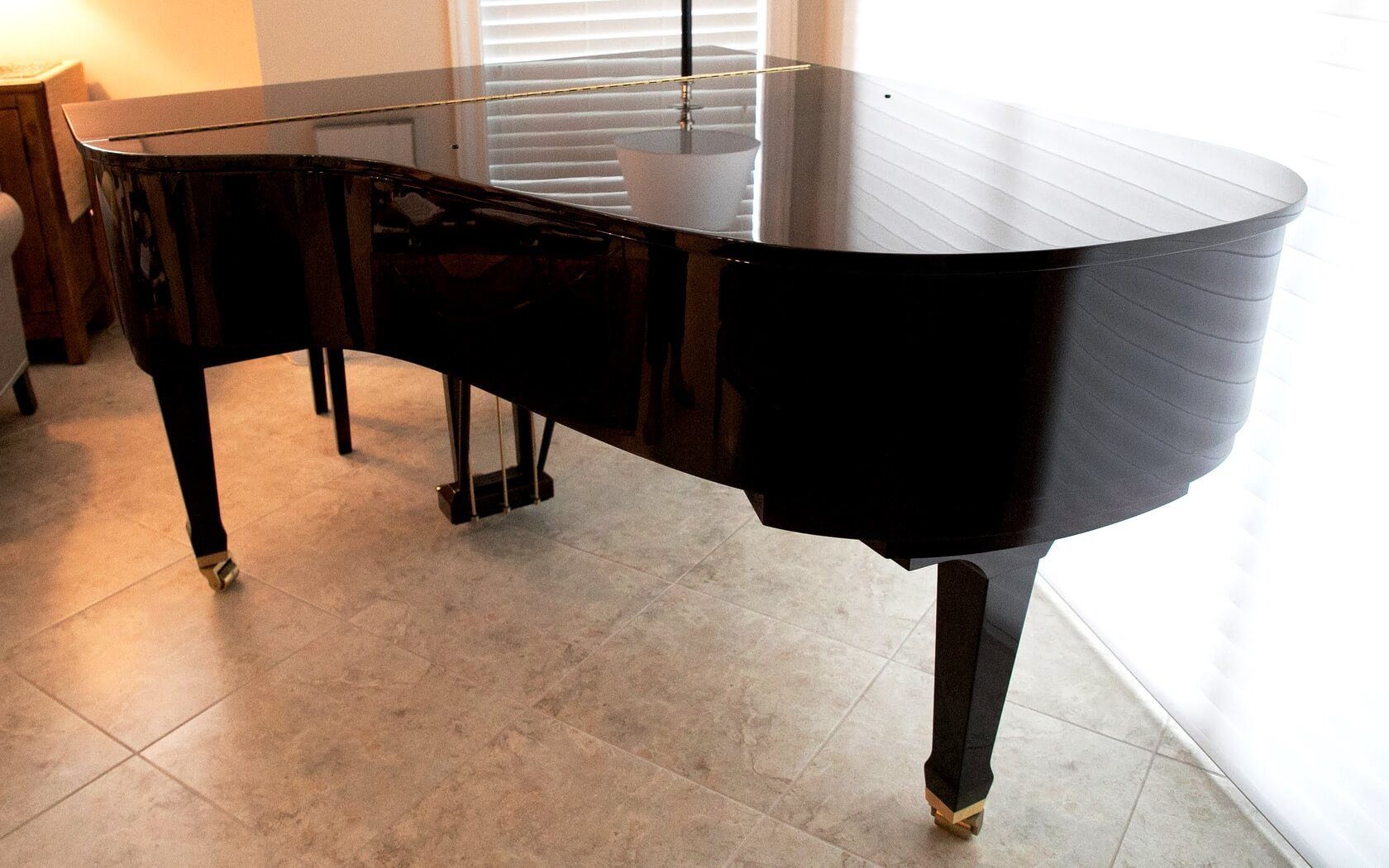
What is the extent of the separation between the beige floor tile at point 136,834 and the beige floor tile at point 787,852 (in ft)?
2.18

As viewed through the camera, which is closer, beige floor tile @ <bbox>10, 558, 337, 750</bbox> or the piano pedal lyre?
beige floor tile @ <bbox>10, 558, 337, 750</bbox>

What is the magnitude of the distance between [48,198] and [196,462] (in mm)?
1497

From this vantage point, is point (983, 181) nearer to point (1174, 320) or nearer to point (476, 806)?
point (1174, 320)

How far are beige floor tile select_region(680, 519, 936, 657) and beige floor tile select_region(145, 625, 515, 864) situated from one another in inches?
22.8

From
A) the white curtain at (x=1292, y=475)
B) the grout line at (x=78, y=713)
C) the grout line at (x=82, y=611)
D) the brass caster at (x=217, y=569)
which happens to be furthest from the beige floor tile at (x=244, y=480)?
the white curtain at (x=1292, y=475)

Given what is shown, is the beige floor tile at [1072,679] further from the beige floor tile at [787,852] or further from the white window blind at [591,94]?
the white window blind at [591,94]

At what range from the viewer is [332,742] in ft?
6.11

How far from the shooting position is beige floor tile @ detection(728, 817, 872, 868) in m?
1.62

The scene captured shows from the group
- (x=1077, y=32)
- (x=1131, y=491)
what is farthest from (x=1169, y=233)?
(x=1077, y=32)

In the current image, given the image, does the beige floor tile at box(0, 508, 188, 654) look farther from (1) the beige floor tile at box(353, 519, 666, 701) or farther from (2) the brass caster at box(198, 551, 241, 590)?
(1) the beige floor tile at box(353, 519, 666, 701)

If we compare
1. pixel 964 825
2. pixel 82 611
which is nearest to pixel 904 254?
pixel 964 825

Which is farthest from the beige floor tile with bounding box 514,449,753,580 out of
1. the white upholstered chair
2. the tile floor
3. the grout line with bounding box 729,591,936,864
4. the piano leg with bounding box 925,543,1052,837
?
the white upholstered chair

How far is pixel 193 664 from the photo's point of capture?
205 cm

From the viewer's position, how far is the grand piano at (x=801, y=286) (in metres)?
1.17
